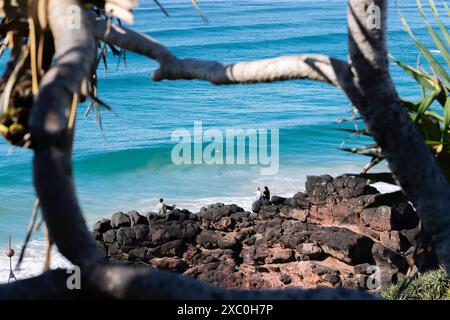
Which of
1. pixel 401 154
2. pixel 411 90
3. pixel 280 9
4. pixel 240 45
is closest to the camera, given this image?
pixel 401 154

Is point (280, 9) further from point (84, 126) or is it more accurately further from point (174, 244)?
point (174, 244)

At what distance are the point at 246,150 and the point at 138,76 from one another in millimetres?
9883

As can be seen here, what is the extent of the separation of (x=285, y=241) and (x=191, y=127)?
16.5 m

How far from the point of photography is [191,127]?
29062mm

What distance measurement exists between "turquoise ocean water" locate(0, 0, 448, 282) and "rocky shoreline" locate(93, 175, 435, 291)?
322 centimetres

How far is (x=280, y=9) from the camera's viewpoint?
55844 mm

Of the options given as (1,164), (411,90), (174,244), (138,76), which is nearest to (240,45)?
(138,76)

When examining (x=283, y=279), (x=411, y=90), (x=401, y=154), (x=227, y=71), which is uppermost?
(x=411, y=90)

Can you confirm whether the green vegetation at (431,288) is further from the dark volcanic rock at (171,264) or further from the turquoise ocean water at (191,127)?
the turquoise ocean water at (191,127)

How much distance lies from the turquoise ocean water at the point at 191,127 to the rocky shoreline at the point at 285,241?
3215 millimetres

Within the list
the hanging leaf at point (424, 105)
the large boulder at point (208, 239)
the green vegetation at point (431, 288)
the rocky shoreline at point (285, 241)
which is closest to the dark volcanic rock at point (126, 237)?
the rocky shoreline at point (285, 241)

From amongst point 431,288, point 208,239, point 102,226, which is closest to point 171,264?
point 208,239

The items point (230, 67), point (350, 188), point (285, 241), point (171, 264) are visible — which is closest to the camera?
point (230, 67)

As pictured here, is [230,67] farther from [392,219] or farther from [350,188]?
[350,188]
